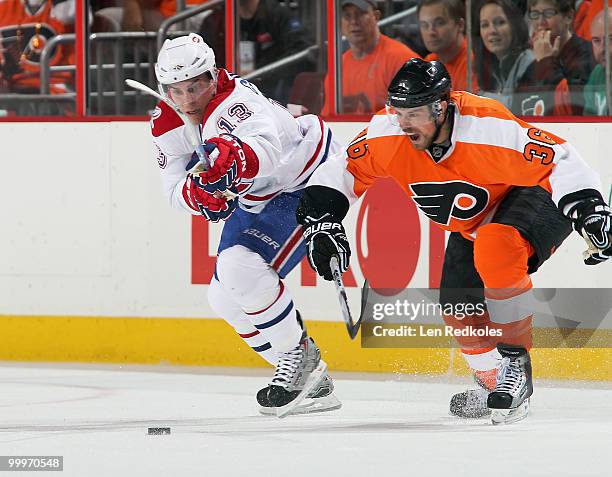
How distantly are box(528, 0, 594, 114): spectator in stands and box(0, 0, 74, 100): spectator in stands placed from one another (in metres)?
1.94

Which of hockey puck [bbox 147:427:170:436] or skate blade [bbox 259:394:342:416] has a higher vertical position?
hockey puck [bbox 147:427:170:436]

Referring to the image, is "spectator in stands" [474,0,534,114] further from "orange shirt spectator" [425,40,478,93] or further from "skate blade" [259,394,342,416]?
"skate blade" [259,394,342,416]

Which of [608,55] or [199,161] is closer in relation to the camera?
[199,161]

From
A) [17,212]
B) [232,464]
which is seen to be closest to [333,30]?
[17,212]

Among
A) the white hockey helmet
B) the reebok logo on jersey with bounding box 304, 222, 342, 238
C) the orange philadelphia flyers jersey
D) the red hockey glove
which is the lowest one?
the reebok logo on jersey with bounding box 304, 222, 342, 238

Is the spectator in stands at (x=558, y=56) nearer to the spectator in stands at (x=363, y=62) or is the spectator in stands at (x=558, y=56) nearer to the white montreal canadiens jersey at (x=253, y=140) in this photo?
the spectator in stands at (x=363, y=62)

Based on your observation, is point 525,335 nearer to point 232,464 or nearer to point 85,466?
point 232,464

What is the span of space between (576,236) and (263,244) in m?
1.44

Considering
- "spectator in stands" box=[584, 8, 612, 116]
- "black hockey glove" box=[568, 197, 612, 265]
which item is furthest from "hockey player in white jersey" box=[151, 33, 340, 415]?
"spectator in stands" box=[584, 8, 612, 116]

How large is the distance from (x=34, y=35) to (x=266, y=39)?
3.36 feet

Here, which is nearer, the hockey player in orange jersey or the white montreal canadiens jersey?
the hockey player in orange jersey

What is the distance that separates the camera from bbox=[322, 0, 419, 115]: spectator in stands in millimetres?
5488

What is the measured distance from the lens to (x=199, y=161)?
13.2ft

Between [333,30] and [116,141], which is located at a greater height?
[333,30]
